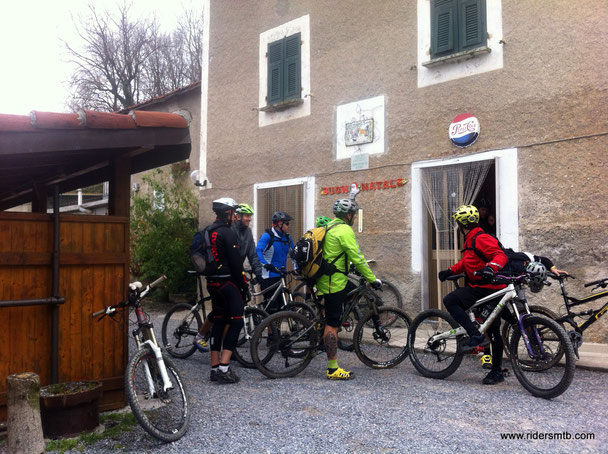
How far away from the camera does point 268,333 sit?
18.7 ft

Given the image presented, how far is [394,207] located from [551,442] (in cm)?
543

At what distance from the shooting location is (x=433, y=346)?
18.8 feet

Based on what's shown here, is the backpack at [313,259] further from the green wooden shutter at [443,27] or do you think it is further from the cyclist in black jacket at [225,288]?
the green wooden shutter at [443,27]

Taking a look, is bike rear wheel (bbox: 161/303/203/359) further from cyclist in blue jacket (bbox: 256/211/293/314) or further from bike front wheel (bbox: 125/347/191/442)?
bike front wheel (bbox: 125/347/191/442)

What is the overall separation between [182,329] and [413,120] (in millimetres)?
4864

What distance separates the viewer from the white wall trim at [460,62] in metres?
7.88

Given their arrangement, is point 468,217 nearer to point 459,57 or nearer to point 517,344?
point 517,344

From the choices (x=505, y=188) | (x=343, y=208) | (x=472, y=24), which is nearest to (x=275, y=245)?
(x=343, y=208)

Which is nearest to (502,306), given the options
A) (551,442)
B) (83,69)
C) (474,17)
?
(551,442)

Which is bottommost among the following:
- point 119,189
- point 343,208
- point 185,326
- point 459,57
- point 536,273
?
point 185,326

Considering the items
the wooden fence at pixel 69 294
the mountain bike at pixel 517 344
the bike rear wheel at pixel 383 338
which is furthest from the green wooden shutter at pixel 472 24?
the wooden fence at pixel 69 294

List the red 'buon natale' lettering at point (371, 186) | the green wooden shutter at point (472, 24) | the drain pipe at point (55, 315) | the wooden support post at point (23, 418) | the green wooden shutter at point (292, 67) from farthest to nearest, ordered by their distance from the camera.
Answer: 1. the green wooden shutter at point (292, 67)
2. the red 'buon natale' lettering at point (371, 186)
3. the green wooden shutter at point (472, 24)
4. the drain pipe at point (55, 315)
5. the wooden support post at point (23, 418)

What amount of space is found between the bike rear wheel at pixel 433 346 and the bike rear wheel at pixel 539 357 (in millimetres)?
627

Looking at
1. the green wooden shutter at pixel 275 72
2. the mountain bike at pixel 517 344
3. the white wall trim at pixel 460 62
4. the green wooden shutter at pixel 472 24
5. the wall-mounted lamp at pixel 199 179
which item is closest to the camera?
the mountain bike at pixel 517 344
